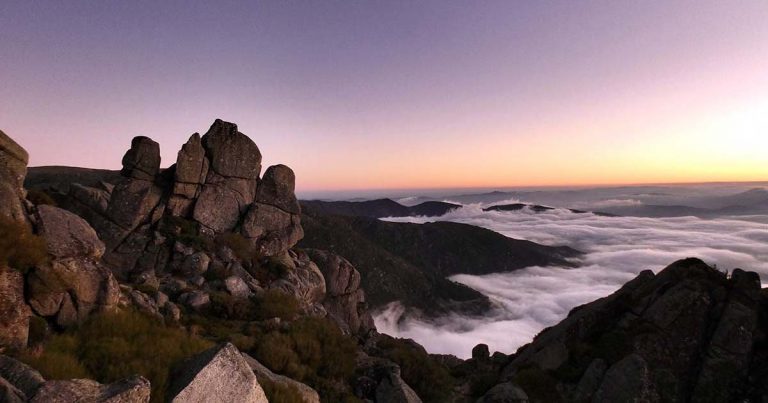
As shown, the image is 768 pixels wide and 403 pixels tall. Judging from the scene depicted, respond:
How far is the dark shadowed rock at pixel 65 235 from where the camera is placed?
33.9 ft

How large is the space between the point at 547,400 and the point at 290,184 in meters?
29.9

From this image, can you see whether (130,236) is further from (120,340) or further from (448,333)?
(448,333)

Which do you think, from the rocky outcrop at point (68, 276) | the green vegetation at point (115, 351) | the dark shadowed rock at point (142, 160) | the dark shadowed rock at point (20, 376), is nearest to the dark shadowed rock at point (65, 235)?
the rocky outcrop at point (68, 276)

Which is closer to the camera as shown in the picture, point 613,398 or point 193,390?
point 193,390

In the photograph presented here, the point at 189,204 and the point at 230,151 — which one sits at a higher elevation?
the point at 230,151

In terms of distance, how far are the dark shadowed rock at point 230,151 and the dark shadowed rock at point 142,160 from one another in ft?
14.1

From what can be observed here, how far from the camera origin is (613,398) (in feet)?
39.3

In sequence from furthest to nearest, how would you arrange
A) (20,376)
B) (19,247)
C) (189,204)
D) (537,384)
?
1. (189,204)
2. (537,384)
3. (19,247)
4. (20,376)

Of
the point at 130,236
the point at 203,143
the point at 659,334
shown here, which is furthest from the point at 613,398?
the point at 203,143

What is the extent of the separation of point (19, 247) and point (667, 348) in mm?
20862

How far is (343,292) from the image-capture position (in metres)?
40.0

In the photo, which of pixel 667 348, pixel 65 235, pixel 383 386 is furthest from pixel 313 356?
pixel 667 348

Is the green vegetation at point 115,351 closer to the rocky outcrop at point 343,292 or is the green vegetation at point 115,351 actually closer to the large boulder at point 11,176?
the large boulder at point 11,176

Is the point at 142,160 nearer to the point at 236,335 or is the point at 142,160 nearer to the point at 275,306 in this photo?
the point at 275,306
